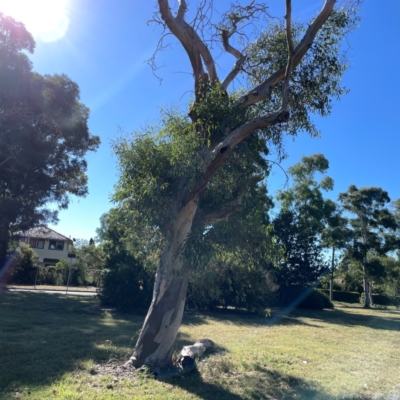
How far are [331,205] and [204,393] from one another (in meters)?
27.9

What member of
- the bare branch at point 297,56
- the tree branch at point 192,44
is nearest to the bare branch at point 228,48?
the tree branch at point 192,44

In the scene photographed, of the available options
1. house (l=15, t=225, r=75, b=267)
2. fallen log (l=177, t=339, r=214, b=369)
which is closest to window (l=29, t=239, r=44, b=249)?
house (l=15, t=225, r=75, b=267)

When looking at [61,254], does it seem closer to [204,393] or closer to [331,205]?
[331,205]

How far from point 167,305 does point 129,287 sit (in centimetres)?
1135

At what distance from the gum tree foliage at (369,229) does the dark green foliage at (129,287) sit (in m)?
22.1

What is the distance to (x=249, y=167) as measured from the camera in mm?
8727

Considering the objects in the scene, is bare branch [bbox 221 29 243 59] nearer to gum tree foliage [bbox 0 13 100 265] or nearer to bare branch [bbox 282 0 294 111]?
bare branch [bbox 282 0 294 111]

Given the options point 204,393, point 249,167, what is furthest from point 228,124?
point 204,393

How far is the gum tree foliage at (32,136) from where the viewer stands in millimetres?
21781

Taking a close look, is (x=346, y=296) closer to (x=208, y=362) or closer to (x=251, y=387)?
(x=208, y=362)

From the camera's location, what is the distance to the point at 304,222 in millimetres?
29875

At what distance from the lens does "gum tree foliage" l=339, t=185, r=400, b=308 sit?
34.3 m

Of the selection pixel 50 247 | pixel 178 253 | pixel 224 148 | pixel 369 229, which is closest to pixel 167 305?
pixel 178 253

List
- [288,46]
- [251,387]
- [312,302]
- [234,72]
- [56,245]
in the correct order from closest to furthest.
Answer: [251,387] < [288,46] < [234,72] < [312,302] < [56,245]
